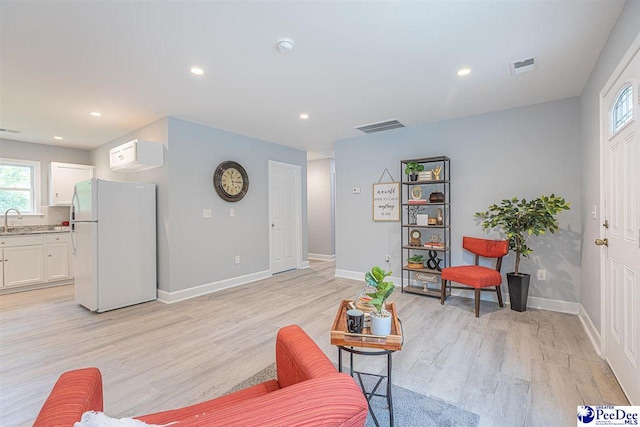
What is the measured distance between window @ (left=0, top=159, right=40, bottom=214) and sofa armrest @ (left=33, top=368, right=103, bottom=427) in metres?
5.88

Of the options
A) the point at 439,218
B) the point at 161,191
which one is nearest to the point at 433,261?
the point at 439,218

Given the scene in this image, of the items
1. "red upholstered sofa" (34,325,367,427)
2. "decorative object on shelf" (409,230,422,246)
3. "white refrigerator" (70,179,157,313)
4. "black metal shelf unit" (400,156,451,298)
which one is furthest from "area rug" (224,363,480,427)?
"white refrigerator" (70,179,157,313)

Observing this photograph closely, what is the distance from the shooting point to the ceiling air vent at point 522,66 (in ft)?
8.26

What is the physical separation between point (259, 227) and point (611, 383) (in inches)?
175

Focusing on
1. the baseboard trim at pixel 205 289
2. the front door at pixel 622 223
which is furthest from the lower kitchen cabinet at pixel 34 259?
the front door at pixel 622 223

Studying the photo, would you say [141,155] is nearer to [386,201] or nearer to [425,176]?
[386,201]

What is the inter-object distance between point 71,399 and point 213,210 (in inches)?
141

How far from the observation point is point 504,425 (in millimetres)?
1579

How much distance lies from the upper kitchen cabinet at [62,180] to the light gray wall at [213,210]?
3.04 meters

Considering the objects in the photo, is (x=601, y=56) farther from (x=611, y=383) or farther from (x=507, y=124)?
(x=611, y=383)

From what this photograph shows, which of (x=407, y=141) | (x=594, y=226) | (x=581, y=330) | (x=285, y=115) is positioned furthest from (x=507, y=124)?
(x=285, y=115)

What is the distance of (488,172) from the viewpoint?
3.78 meters

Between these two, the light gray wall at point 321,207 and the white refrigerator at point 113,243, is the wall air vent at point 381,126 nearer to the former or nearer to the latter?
the light gray wall at point 321,207

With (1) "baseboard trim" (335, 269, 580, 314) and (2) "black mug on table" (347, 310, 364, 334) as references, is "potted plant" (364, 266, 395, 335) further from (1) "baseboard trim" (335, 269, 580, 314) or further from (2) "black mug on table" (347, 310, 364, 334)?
(1) "baseboard trim" (335, 269, 580, 314)
